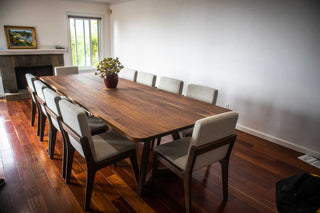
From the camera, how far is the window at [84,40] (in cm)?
562

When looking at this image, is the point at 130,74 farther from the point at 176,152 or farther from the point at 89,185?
the point at 89,185

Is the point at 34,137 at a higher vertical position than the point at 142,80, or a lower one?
lower

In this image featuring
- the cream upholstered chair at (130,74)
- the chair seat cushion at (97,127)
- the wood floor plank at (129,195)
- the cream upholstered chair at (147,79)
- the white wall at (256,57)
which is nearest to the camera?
the wood floor plank at (129,195)

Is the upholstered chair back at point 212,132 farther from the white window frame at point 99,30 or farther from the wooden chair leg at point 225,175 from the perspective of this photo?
the white window frame at point 99,30

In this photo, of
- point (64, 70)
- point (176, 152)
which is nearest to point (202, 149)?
point (176, 152)

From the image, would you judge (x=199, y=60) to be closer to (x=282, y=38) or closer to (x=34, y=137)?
(x=282, y=38)

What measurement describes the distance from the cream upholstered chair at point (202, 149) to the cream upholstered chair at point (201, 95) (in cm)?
49

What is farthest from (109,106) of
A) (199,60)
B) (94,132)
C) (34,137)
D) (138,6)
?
(138,6)

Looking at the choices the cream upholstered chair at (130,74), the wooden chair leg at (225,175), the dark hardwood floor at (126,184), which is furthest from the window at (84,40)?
the wooden chair leg at (225,175)

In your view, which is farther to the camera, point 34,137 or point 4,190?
point 34,137

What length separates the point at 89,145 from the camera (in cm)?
155

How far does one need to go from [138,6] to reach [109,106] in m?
3.84

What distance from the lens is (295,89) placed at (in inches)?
108

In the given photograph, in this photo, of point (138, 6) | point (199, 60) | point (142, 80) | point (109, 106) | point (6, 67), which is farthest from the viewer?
point (138, 6)
